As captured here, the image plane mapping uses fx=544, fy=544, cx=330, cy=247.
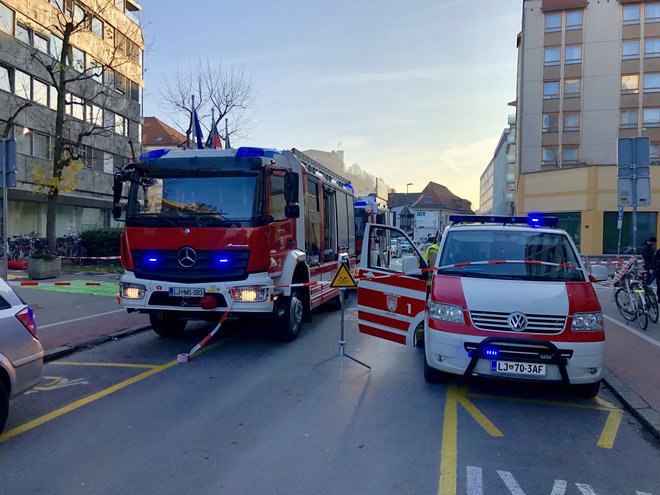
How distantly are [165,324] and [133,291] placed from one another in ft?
5.00

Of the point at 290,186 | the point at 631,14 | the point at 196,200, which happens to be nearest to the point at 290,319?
the point at 290,186

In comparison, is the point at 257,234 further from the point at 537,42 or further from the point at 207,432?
the point at 537,42

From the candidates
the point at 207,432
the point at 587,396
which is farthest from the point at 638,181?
the point at 207,432

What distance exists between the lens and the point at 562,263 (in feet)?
20.5

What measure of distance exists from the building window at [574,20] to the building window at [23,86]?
133 feet

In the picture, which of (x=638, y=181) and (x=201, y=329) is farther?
(x=638, y=181)

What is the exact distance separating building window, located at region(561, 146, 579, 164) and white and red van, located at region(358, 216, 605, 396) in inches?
1715

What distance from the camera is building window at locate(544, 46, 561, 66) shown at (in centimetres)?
4568

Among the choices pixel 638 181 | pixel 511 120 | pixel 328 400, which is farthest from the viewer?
pixel 511 120

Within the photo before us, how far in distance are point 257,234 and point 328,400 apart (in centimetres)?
268

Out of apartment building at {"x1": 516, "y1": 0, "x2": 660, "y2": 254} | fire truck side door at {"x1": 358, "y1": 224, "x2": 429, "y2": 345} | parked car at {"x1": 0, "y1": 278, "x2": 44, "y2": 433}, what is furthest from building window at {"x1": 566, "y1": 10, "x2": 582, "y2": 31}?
parked car at {"x1": 0, "y1": 278, "x2": 44, "y2": 433}

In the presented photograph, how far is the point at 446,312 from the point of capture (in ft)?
18.6

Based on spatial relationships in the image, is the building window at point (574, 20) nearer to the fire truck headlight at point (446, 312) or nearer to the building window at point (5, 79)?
the building window at point (5, 79)

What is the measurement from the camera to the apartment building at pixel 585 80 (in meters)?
43.8
